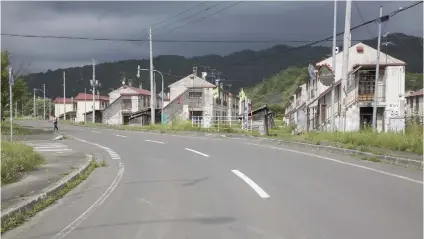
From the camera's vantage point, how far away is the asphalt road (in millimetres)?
6301

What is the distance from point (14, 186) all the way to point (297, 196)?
6.14 metres

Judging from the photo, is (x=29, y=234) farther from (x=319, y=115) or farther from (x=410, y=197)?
(x=319, y=115)

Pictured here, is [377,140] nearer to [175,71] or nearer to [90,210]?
[90,210]

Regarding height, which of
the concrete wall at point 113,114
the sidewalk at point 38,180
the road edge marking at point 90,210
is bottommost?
the road edge marking at point 90,210

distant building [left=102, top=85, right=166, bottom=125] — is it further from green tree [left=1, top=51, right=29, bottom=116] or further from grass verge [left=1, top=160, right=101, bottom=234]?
grass verge [left=1, top=160, right=101, bottom=234]

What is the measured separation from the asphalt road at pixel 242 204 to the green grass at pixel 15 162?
1721mm

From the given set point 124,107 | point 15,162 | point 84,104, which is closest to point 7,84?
point 15,162

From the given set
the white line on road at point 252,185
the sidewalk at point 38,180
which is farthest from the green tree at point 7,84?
the white line on road at point 252,185

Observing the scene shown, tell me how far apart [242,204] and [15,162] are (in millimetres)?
7084

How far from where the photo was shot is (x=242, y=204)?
8.01 meters

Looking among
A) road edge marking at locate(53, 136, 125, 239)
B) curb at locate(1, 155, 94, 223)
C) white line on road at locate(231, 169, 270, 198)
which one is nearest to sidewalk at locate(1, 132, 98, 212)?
curb at locate(1, 155, 94, 223)

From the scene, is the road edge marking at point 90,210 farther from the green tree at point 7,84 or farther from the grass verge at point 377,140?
the green tree at point 7,84

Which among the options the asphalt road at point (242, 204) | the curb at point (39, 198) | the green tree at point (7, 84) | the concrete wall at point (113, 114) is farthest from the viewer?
the concrete wall at point (113, 114)

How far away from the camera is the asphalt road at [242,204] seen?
6.30 meters
